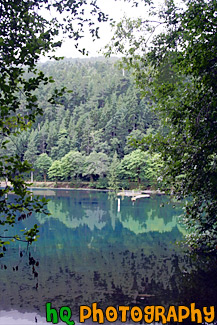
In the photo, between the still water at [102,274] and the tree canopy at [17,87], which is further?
the still water at [102,274]

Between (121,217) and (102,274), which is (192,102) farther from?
(121,217)

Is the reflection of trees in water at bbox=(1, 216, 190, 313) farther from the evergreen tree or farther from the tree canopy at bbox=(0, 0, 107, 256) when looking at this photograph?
the evergreen tree

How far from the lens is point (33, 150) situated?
5853cm

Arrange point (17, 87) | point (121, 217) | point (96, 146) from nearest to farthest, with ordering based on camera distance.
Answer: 1. point (17, 87)
2. point (121, 217)
3. point (96, 146)

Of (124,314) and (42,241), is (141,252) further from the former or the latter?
(124,314)

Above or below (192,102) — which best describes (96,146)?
above

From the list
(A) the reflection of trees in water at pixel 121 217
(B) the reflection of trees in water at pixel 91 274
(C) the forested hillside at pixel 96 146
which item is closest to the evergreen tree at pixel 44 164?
(C) the forested hillside at pixel 96 146

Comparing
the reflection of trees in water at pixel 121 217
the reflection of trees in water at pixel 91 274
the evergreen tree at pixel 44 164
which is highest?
the evergreen tree at pixel 44 164

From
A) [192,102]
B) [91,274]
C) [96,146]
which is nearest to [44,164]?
[96,146]

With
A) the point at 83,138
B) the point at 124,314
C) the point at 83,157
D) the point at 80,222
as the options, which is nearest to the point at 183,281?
the point at 124,314

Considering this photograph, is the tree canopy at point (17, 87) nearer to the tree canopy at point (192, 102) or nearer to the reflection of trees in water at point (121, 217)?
the tree canopy at point (192, 102)

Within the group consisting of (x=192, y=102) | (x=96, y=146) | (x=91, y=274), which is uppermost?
(x=96, y=146)

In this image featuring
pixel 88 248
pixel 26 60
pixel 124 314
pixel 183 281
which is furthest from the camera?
pixel 88 248

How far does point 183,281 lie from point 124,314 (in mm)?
2260
